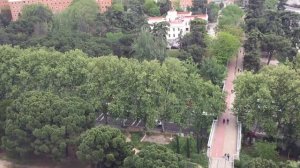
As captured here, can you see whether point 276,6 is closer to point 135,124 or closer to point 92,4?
point 92,4

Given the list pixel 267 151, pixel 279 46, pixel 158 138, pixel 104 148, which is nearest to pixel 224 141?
pixel 267 151

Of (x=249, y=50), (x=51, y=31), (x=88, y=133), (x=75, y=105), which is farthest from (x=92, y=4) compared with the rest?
(x=88, y=133)

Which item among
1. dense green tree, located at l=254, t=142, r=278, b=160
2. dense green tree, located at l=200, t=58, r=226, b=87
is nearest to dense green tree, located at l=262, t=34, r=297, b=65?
dense green tree, located at l=200, t=58, r=226, b=87

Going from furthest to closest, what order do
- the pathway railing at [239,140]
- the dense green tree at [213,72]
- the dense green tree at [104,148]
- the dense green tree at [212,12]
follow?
the dense green tree at [212,12], the dense green tree at [213,72], the pathway railing at [239,140], the dense green tree at [104,148]

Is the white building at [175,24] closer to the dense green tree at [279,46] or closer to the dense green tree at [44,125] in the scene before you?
the dense green tree at [279,46]

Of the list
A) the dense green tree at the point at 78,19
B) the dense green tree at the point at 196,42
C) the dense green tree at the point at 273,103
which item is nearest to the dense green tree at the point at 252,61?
the dense green tree at the point at 196,42

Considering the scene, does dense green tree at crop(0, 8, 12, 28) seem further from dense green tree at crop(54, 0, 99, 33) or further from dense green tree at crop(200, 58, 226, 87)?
dense green tree at crop(200, 58, 226, 87)

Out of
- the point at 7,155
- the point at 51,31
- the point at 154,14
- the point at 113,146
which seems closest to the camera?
the point at 113,146
